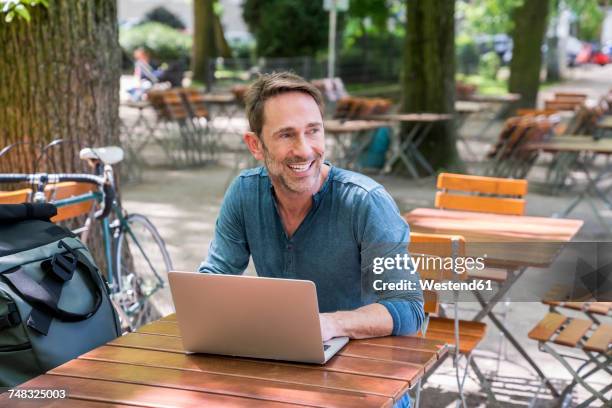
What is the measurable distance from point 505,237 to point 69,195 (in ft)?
7.11

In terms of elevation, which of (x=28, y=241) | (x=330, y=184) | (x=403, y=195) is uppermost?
(x=330, y=184)

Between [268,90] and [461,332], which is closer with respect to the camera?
[268,90]

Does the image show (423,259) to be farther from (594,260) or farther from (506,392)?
(506,392)

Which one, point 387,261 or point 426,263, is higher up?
point 387,261

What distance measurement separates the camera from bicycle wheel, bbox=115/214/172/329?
5.10 m

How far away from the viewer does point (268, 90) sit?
2895mm

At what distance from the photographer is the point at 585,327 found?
4.52 metres

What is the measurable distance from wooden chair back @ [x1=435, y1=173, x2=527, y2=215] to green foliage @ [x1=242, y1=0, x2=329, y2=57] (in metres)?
22.7

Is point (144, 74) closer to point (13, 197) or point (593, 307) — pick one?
point (13, 197)

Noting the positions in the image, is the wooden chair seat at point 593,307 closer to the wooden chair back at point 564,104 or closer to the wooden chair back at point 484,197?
the wooden chair back at point 484,197

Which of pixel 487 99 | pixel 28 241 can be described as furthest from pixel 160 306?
pixel 487 99

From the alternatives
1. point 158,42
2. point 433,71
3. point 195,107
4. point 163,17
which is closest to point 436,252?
point 433,71

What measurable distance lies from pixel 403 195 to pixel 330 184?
26.3ft

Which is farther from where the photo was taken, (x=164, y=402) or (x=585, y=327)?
A: (x=585, y=327)
